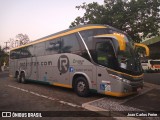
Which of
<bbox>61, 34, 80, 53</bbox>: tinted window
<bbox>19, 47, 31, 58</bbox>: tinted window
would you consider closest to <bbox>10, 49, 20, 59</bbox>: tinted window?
<bbox>19, 47, 31, 58</bbox>: tinted window

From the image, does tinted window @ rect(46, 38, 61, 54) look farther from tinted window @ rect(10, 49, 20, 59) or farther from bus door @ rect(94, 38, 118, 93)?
tinted window @ rect(10, 49, 20, 59)

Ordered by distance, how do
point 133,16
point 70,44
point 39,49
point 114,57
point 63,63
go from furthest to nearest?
point 133,16, point 39,49, point 63,63, point 70,44, point 114,57

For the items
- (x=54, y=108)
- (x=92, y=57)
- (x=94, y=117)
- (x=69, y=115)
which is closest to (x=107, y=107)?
(x=94, y=117)

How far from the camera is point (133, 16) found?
48.9ft

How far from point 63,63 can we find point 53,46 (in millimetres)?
1553

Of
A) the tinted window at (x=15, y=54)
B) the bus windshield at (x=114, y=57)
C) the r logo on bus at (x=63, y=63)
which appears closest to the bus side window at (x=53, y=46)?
the r logo on bus at (x=63, y=63)

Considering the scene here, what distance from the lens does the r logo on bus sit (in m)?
10.1

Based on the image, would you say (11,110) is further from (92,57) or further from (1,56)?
(1,56)

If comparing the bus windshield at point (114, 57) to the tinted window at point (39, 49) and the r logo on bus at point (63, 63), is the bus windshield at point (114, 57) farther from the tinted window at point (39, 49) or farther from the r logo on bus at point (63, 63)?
the tinted window at point (39, 49)

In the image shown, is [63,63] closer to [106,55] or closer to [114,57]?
[106,55]

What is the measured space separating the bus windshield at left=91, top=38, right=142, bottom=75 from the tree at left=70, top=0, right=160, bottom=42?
711 cm

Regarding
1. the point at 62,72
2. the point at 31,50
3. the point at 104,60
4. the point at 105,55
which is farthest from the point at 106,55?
the point at 31,50

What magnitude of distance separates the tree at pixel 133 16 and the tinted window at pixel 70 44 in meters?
6.27

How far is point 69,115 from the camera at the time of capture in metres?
6.19
